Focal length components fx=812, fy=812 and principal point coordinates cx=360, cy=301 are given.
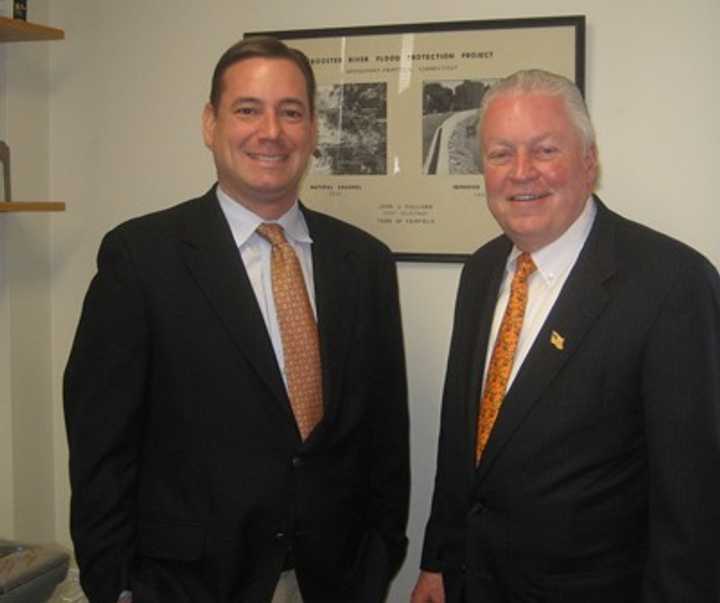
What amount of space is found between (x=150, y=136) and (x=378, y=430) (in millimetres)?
1233

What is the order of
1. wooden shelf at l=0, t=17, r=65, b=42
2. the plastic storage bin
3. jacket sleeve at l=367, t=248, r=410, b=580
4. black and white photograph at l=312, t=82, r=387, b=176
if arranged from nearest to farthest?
jacket sleeve at l=367, t=248, r=410, b=580 → the plastic storage bin → wooden shelf at l=0, t=17, r=65, b=42 → black and white photograph at l=312, t=82, r=387, b=176

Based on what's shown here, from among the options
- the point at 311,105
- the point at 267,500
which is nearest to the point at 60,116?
the point at 311,105

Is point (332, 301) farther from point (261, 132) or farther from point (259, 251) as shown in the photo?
point (261, 132)

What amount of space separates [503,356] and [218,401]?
58cm

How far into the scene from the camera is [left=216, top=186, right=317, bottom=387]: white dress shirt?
1.69m

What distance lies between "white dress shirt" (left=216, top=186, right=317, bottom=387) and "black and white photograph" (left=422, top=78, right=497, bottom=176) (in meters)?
0.59

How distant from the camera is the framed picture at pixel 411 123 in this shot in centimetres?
215

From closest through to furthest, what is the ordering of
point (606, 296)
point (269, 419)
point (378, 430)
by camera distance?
point (606, 296) < point (269, 419) < point (378, 430)

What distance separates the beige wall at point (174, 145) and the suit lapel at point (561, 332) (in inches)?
24.3

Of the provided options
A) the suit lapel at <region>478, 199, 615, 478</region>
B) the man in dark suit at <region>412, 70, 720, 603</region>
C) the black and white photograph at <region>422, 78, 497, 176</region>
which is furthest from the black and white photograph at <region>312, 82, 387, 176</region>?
the suit lapel at <region>478, 199, 615, 478</region>

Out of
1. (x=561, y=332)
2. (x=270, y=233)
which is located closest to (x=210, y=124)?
(x=270, y=233)

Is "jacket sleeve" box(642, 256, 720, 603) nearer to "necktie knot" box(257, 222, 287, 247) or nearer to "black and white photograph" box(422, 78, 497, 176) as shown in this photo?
"necktie knot" box(257, 222, 287, 247)

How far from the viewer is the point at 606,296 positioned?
150 centimetres

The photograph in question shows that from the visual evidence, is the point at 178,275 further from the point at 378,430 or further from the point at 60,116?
the point at 60,116
